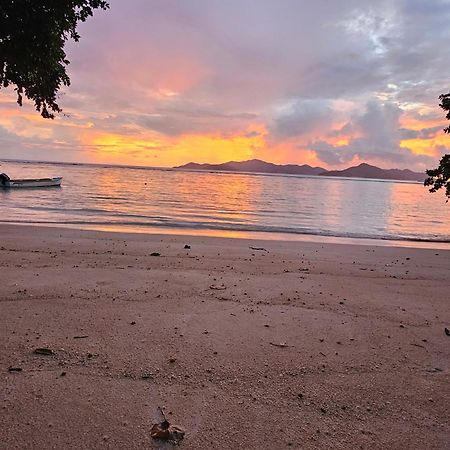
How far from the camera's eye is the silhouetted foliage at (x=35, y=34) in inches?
190

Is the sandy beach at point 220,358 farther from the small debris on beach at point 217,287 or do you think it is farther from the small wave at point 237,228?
the small wave at point 237,228

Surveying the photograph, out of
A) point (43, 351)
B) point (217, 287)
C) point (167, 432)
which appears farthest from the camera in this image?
point (217, 287)

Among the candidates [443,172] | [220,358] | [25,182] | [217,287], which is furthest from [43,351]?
[25,182]

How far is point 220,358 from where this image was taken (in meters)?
4.32

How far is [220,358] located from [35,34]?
4.64m

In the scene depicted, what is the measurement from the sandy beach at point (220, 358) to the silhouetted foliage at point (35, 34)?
3361mm

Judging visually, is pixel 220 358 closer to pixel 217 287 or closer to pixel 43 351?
pixel 43 351

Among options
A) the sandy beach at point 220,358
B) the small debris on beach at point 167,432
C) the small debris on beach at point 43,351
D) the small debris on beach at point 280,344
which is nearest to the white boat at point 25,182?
Result: the sandy beach at point 220,358

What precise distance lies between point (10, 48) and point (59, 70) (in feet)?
3.85

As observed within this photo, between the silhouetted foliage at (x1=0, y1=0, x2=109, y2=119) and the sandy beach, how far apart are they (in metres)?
3.36

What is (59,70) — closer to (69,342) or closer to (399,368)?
(69,342)

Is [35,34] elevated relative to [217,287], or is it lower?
elevated

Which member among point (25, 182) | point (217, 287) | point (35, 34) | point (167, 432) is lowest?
point (167, 432)

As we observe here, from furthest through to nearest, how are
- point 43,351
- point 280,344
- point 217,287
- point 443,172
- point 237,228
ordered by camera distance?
1. point 237,228
2. point 443,172
3. point 217,287
4. point 280,344
5. point 43,351
